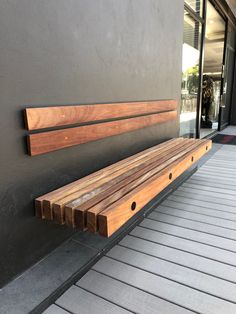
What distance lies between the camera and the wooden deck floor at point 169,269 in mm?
1297

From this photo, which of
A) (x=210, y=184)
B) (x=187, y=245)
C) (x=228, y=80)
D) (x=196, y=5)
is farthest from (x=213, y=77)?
(x=187, y=245)

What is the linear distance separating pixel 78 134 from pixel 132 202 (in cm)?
54

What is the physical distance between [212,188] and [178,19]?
76.8 inches

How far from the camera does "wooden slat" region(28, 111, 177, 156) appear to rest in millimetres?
1375

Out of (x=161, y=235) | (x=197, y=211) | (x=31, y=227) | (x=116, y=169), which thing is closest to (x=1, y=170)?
(x=31, y=227)

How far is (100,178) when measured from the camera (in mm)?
1732

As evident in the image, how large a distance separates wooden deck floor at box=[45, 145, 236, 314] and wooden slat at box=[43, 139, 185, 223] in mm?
426

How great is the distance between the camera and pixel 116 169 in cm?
193

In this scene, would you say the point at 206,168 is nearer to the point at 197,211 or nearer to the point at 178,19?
the point at 197,211

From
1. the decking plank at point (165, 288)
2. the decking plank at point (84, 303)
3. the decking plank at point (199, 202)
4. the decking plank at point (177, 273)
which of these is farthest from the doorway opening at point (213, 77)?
the decking plank at point (84, 303)

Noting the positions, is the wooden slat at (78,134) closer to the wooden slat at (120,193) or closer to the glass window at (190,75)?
the wooden slat at (120,193)

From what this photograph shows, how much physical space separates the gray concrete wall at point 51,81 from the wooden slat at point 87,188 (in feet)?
0.33

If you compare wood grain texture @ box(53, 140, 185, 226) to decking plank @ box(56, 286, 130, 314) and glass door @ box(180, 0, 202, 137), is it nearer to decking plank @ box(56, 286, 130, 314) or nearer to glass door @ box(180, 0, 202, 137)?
decking plank @ box(56, 286, 130, 314)

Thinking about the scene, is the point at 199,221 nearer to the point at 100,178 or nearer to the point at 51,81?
the point at 100,178
